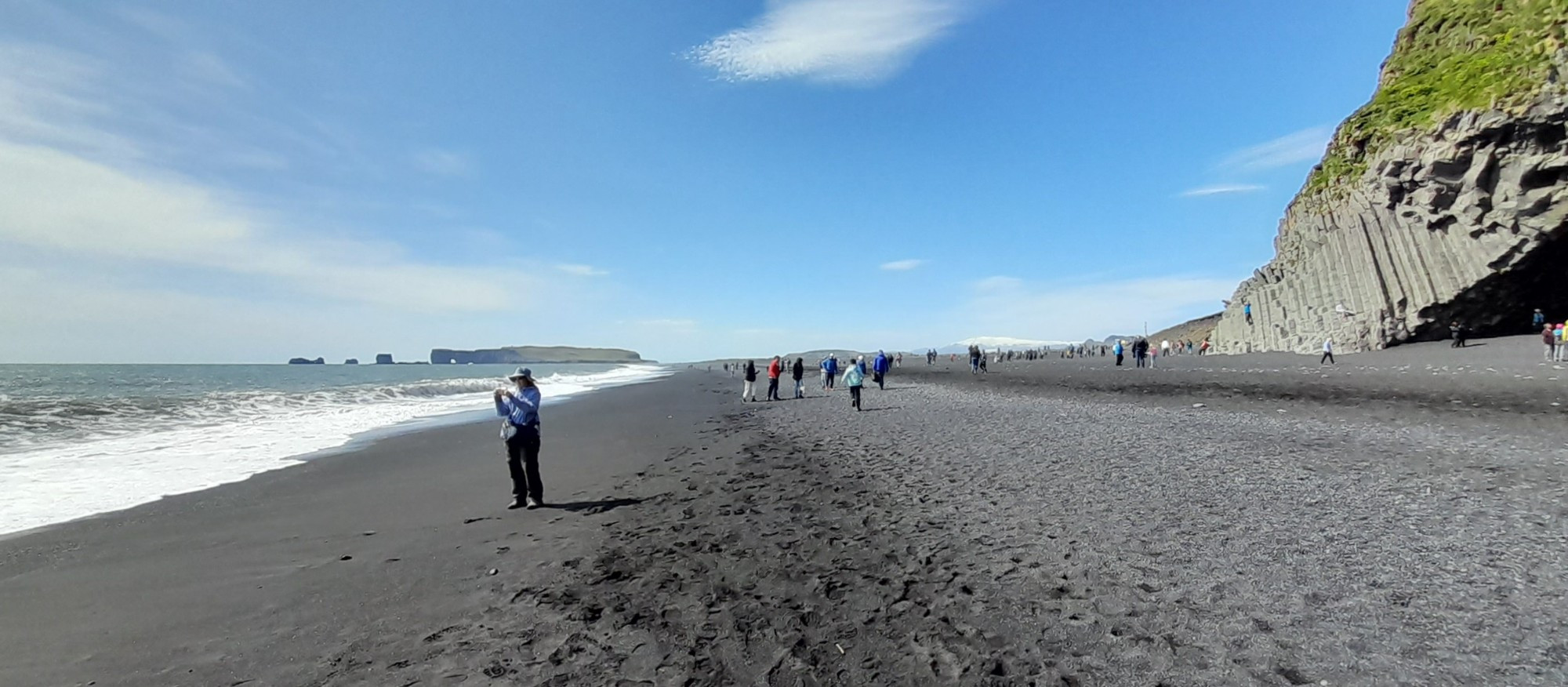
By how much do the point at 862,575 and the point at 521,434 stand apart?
5373mm

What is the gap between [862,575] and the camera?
5672mm

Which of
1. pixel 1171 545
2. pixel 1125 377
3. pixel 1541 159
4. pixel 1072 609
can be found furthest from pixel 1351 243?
pixel 1072 609

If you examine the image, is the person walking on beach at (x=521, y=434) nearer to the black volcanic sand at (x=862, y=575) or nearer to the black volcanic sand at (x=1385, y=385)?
the black volcanic sand at (x=862, y=575)

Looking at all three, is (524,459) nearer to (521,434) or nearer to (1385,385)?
(521,434)

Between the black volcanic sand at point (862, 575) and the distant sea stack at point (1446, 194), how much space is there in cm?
2281

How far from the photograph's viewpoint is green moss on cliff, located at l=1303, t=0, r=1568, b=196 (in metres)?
26.0

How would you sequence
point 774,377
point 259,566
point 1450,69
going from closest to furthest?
point 259,566, point 774,377, point 1450,69

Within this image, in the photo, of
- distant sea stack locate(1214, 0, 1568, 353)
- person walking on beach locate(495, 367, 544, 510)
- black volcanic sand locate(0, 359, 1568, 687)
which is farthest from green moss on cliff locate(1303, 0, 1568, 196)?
person walking on beach locate(495, 367, 544, 510)

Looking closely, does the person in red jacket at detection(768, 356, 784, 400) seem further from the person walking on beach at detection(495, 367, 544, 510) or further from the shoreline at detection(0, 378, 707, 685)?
the person walking on beach at detection(495, 367, 544, 510)

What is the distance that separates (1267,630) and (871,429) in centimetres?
1162

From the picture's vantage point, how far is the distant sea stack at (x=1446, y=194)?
981 inches

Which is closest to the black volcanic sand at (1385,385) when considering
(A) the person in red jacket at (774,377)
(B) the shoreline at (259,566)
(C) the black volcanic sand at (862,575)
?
(C) the black volcanic sand at (862,575)

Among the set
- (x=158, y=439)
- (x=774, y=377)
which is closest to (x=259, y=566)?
(x=158, y=439)

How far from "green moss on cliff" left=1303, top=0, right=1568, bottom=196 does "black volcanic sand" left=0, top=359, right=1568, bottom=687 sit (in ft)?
86.8
